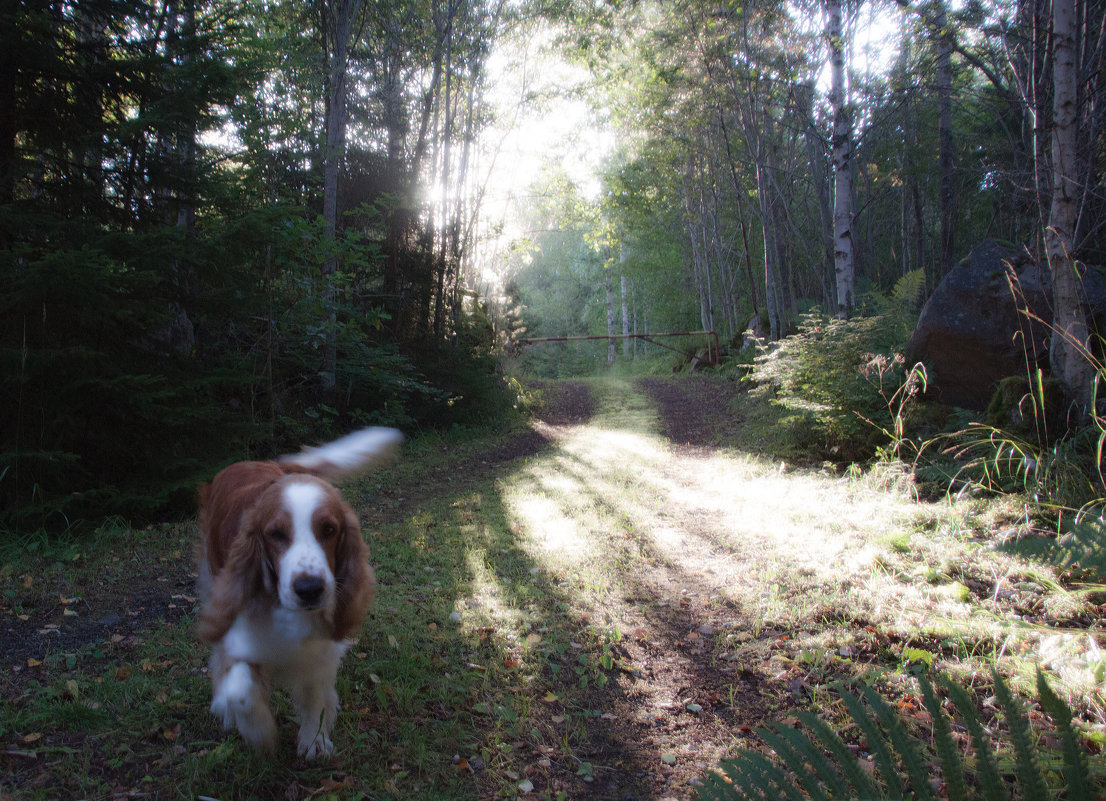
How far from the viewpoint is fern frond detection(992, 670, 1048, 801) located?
1.24 meters

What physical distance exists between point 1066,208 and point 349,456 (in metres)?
6.02

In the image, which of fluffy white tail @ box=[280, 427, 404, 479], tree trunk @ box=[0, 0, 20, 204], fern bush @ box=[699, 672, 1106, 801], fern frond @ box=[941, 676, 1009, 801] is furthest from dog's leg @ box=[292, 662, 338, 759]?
tree trunk @ box=[0, 0, 20, 204]

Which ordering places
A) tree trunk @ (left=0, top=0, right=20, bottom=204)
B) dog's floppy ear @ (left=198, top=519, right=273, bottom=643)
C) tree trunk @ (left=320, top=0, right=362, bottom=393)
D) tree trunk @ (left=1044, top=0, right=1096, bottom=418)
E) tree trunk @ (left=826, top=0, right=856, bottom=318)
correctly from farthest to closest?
tree trunk @ (left=826, top=0, right=856, bottom=318) < tree trunk @ (left=320, top=0, right=362, bottom=393) < tree trunk @ (left=0, top=0, right=20, bottom=204) < tree trunk @ (left=1044, top=0, right=1096, bottom=418) < dog's floppy ear @ (left=198, top=519, right=273, bottom=643)

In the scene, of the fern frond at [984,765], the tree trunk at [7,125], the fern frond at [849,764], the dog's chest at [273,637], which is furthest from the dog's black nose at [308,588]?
the tree trunk at [7,125]

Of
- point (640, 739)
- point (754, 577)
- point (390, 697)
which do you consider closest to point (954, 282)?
point (754, 577)

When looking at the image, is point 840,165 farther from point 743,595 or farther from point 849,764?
point 849,764

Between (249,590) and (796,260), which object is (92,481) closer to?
(249,590)

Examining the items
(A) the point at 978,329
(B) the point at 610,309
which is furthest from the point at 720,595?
(B) the point at 610,309

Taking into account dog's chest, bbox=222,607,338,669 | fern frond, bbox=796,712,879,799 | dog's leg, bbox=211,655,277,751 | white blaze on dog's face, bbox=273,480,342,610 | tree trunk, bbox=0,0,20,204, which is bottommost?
dog's leg, bbox=211,655,277,751

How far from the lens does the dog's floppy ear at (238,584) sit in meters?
2.40

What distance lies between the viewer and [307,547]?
2.34 metres

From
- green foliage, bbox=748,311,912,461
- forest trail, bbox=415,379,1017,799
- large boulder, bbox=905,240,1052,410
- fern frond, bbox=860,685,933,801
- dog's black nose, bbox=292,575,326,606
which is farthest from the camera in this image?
green foliage, bbox=748,311,912,461

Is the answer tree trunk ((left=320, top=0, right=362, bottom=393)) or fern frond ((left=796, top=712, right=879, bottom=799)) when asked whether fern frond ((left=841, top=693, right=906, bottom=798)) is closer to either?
fern frond ((left=796, top=712, right=879, bottom=799))

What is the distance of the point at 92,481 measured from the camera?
5.42m
